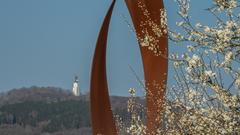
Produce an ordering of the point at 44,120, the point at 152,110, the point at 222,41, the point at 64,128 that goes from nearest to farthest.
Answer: the point at 222,41
the point at 152,110
the point at 64,128
the point at 44,120

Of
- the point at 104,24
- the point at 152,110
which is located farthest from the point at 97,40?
the point at 152,110

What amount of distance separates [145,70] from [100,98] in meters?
1.44

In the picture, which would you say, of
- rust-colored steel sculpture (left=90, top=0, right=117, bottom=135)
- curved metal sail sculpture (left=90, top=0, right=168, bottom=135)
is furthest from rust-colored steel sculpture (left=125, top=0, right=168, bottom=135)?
rust-colored steel sculpture (left=90, top=0, right=117, bottom=135)

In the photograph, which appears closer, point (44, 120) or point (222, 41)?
point (222, 41)

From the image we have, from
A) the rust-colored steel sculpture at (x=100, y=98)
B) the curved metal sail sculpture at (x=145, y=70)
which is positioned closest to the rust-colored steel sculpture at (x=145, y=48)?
the curved metal sail sculpture at (x=145, y=70)

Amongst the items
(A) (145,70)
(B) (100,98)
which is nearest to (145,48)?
(A) (145,70)

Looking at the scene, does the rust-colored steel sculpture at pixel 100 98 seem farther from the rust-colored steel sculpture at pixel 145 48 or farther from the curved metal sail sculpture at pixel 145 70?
the rust-colored steel sculpture at pixel 145 48

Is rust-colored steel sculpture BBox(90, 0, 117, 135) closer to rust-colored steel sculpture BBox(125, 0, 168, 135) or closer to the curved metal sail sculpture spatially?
the curved metal sail sculpture

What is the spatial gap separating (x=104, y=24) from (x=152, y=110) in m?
2.37

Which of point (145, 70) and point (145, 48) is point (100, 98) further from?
point (145, 48)

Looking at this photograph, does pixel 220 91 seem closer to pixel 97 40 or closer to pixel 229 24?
pixel 229 24

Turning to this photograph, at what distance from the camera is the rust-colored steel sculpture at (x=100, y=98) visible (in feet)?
39.4

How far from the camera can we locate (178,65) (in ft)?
21.1

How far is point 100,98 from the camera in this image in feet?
39.7
